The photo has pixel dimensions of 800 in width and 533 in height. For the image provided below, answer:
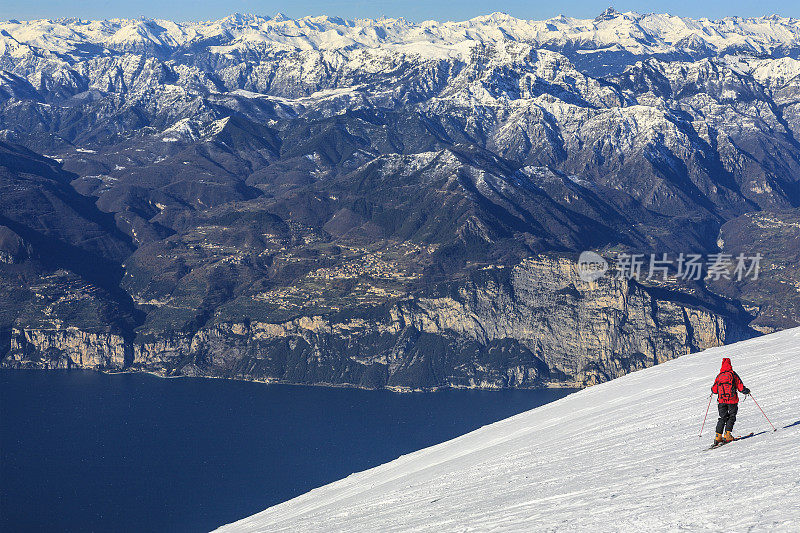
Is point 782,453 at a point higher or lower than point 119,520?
higher

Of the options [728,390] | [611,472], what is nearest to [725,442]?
[728,390]

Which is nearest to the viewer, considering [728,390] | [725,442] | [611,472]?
[728,390]

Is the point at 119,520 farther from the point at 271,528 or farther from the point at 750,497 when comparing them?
the point at 750,497

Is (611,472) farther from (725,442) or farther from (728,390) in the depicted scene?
(728,390)

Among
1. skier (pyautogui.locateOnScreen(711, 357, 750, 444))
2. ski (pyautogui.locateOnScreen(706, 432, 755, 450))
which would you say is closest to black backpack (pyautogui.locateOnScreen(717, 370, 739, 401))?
skier (pyautogui.locateOnScreen(711, 357, 750, 444))

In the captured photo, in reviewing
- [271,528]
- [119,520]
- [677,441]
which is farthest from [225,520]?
[677,441]

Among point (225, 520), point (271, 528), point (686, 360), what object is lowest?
point (225, 520)

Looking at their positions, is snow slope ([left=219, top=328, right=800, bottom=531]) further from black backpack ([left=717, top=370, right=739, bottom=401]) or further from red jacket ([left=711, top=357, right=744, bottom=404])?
black backpack ([left=717, top=370, right=739, bottom=401])

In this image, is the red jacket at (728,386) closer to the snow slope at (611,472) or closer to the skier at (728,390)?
the skier at (728,390)
